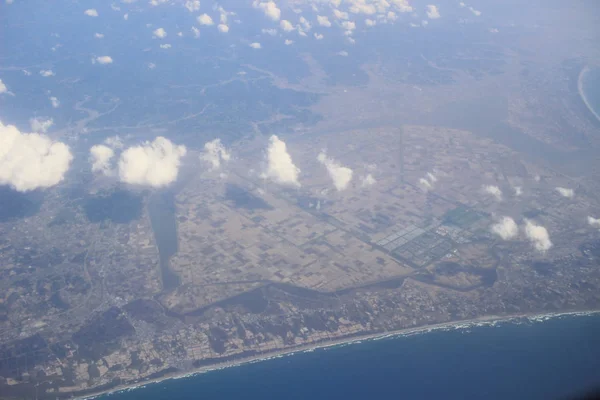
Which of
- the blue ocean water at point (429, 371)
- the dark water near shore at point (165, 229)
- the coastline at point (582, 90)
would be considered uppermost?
the blue ocean water at point (429, 371)

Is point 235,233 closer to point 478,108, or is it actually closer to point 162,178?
point 162,178

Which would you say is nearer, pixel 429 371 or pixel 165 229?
pixel 429 371

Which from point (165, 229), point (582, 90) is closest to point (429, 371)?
point (165, 229)

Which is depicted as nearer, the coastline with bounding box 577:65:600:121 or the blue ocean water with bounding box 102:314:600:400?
the blue ocean water with bounding box 102:314:600:400

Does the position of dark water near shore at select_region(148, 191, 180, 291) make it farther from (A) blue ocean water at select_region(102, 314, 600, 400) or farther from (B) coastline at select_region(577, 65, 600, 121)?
(B) coastline at select_region(577, 65, 600, 121)

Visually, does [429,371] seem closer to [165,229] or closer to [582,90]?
[165,229]

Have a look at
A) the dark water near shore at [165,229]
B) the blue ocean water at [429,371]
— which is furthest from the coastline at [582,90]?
the dark water near shore at [165,229]

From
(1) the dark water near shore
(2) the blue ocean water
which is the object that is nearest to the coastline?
(2) the blue ocean water

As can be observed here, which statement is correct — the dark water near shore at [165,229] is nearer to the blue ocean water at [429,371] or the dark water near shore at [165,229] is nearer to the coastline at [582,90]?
the blue ocean water at [429,371]
